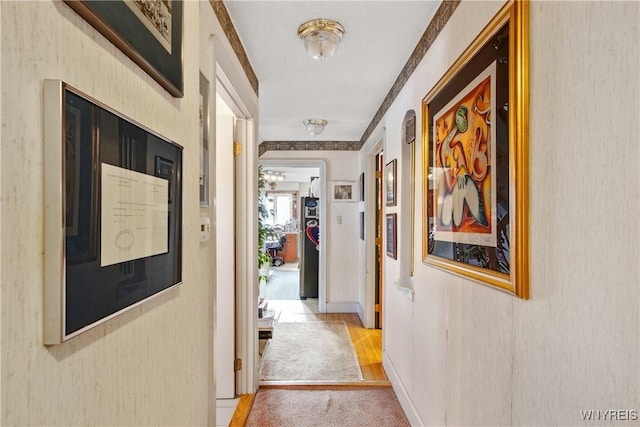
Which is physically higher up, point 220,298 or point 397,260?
point 397,260

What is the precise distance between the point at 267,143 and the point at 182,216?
12.1 ft

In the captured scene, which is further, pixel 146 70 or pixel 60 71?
pixel 146 70

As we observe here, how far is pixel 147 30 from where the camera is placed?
2.40 feet

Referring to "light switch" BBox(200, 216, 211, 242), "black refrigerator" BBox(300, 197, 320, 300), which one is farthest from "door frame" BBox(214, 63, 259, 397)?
"black refrigerator" BBox(300, 197, 320, 300)

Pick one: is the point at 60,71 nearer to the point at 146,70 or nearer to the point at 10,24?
the point at 10,24

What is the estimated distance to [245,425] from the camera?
2.09m

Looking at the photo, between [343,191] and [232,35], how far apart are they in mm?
2964

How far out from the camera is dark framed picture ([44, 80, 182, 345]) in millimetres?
473

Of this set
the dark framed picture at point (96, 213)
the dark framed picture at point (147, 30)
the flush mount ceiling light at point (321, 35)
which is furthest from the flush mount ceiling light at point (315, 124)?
the dark framed picture at point (96, 213)

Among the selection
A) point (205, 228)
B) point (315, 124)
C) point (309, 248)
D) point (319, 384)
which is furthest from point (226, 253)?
point (309, 248)

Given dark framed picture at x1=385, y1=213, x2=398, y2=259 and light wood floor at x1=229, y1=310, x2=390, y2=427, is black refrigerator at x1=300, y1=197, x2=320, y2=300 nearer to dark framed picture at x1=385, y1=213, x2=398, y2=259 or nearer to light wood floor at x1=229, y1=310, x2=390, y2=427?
light wood floor at x1=229, y1=310, x2=390, y2=427

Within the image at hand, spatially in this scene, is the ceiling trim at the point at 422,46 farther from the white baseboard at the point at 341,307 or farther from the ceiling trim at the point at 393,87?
the white baseboard at the point at 341,307

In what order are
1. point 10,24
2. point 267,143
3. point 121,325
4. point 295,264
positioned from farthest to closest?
1. point 295,264
2. point 267,143
3. point 121,325
4. point 10,24

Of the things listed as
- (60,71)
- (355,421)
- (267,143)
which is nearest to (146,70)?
(60,71)
